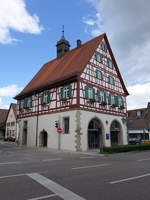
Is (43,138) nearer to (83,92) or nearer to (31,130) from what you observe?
(31,130)

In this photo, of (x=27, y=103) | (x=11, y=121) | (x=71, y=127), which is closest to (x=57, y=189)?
(x=71, y=127)

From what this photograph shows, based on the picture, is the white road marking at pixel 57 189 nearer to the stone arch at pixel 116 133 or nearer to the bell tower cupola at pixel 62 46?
the stone arch at pixel 116 133

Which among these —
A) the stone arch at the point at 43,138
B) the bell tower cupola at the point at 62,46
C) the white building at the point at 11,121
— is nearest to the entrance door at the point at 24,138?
the stone arch at the point at 43,138

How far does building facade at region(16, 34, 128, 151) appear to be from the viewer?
73.3ft

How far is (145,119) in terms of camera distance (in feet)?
156

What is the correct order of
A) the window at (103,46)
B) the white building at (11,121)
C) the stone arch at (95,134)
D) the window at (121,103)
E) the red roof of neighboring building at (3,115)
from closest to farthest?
the stone arch at (95,134)
the window at (103,46)
the window at (121,103)
the white building at (11,121)
the red roof of neighboring building at (3,115)

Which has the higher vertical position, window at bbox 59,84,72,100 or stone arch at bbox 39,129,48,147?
window at bbox 59,84,72,100

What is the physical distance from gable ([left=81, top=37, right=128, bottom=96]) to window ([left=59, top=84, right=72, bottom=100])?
7.46 feet

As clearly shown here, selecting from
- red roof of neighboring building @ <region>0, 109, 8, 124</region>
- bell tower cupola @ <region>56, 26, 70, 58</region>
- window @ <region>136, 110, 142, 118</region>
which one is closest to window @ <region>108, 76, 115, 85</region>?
bell tower cupola @ <region>56, 26, 70, 58</region>

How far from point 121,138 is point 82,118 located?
9.54 metres

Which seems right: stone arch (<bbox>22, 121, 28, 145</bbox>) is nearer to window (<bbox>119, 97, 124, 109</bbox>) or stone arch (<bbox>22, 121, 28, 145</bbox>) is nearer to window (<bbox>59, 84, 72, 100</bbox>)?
window (<bbox>59, 84, 72, 100</bbox>)

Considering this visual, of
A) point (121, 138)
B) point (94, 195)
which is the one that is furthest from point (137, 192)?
point (121, 138)

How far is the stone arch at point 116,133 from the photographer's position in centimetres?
2746

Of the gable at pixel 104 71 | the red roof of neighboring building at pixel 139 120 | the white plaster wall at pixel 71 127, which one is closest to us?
the white plaster wall at pixel 71 127
